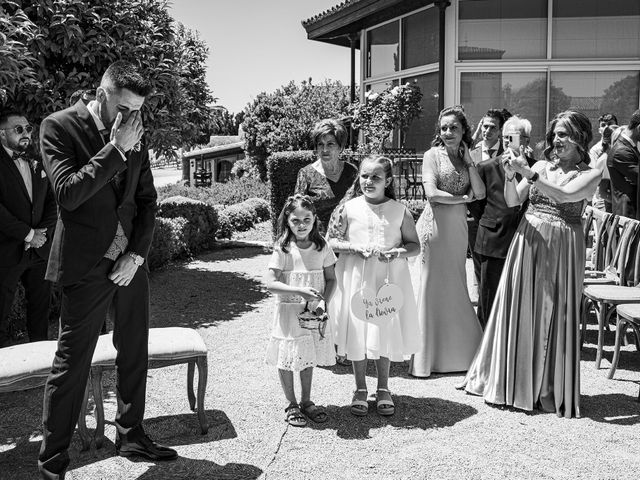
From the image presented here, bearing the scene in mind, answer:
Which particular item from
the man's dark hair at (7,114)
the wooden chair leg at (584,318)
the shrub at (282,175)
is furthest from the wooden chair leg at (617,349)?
the shrub at (282,175)

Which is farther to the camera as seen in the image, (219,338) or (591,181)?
(219,338)

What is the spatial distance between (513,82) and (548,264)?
930 centimetres

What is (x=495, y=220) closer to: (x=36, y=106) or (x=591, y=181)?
(x=591, y=181)

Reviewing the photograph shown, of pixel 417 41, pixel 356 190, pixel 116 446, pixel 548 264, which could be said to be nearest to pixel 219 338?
pixel 356 190

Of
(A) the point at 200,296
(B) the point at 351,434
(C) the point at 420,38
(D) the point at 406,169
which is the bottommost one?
(B) the point at 351,434

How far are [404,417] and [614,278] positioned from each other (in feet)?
10.1

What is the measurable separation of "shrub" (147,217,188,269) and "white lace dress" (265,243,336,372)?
236 inches

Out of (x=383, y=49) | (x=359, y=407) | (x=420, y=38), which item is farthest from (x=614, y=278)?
(x=383, y=49)

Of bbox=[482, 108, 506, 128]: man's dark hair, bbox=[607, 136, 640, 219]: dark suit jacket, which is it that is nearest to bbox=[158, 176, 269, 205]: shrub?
bbox=[607, 136, 640, 219]: dark suit jacket

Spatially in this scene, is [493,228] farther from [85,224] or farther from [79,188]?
[79,188]

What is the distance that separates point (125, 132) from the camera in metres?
3.33

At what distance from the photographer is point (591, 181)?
15.0ft

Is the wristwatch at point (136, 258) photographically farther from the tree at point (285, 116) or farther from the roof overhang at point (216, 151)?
the roof overhang at point (216, 151)

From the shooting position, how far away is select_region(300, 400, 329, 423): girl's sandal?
14.8 ft
